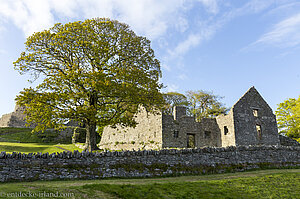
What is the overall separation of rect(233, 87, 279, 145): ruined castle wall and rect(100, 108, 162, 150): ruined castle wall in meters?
10.1

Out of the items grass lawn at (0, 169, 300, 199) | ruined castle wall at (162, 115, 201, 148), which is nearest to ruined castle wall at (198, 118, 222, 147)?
ruined castle wall at (162, 115, 201, 148)

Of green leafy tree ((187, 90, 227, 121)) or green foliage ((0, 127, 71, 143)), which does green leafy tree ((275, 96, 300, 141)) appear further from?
green foliage ((0, 127, 71, 143))

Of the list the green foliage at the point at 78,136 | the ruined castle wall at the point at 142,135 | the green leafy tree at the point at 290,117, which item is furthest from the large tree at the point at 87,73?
the green leafy tree at the point at 290,117

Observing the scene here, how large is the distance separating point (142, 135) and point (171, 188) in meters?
16.8

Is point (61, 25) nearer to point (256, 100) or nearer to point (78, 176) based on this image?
point (78, 176)

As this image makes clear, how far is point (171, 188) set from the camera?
965 centimetres

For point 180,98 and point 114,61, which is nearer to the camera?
point 114,61

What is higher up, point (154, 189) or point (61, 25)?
point (61, 25)

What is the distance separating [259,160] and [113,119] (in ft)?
41.9

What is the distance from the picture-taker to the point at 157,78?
21656 millimetres

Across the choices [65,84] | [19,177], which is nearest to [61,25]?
[65,84]

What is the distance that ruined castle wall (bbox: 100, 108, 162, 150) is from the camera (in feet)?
80.0

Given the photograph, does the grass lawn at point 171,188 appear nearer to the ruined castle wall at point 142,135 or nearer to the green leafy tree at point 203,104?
the ruined castle wall at point 142,135

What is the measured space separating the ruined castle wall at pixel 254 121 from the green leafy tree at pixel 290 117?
9694mm
